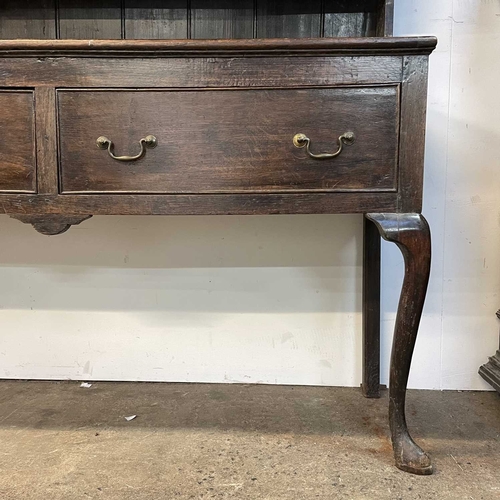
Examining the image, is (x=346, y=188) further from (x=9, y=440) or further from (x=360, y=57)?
(x=9, y=440)

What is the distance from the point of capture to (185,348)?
4.62ft

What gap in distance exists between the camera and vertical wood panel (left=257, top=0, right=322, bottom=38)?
3.96ft

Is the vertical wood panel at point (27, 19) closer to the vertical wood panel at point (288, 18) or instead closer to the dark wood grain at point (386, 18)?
the vertical wood panel at point (288, 18)

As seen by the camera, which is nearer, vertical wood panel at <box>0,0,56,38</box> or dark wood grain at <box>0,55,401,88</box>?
dark wood grain at <box>0,55,401,88</box>

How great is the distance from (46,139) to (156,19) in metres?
0.55

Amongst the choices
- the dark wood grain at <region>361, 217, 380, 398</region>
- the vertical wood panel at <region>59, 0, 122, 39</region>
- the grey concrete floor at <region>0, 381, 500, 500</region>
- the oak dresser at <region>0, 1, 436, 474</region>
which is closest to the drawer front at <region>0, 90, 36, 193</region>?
the oak dresser at <region>0, 1, 436, 474</region>

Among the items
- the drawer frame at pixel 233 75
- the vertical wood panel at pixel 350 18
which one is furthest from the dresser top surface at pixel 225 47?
the vertical wood panel at pixel 350 18

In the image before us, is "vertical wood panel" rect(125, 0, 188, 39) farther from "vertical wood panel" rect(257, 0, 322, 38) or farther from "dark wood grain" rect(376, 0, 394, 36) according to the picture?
"dark wood grain" rect(376, 0, 394, 36)

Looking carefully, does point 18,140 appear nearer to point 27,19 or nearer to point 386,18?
point 27,19

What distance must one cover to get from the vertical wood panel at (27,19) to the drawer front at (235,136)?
0.50 metres

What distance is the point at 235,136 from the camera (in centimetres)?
87

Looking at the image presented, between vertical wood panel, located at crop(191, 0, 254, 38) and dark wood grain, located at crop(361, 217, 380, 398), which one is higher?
vertical wood panel, located at crop(191, 0, 254, 38)

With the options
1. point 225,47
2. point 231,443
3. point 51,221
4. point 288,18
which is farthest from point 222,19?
point 231,443

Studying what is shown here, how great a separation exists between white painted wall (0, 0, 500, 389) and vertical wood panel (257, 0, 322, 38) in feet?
1.32
